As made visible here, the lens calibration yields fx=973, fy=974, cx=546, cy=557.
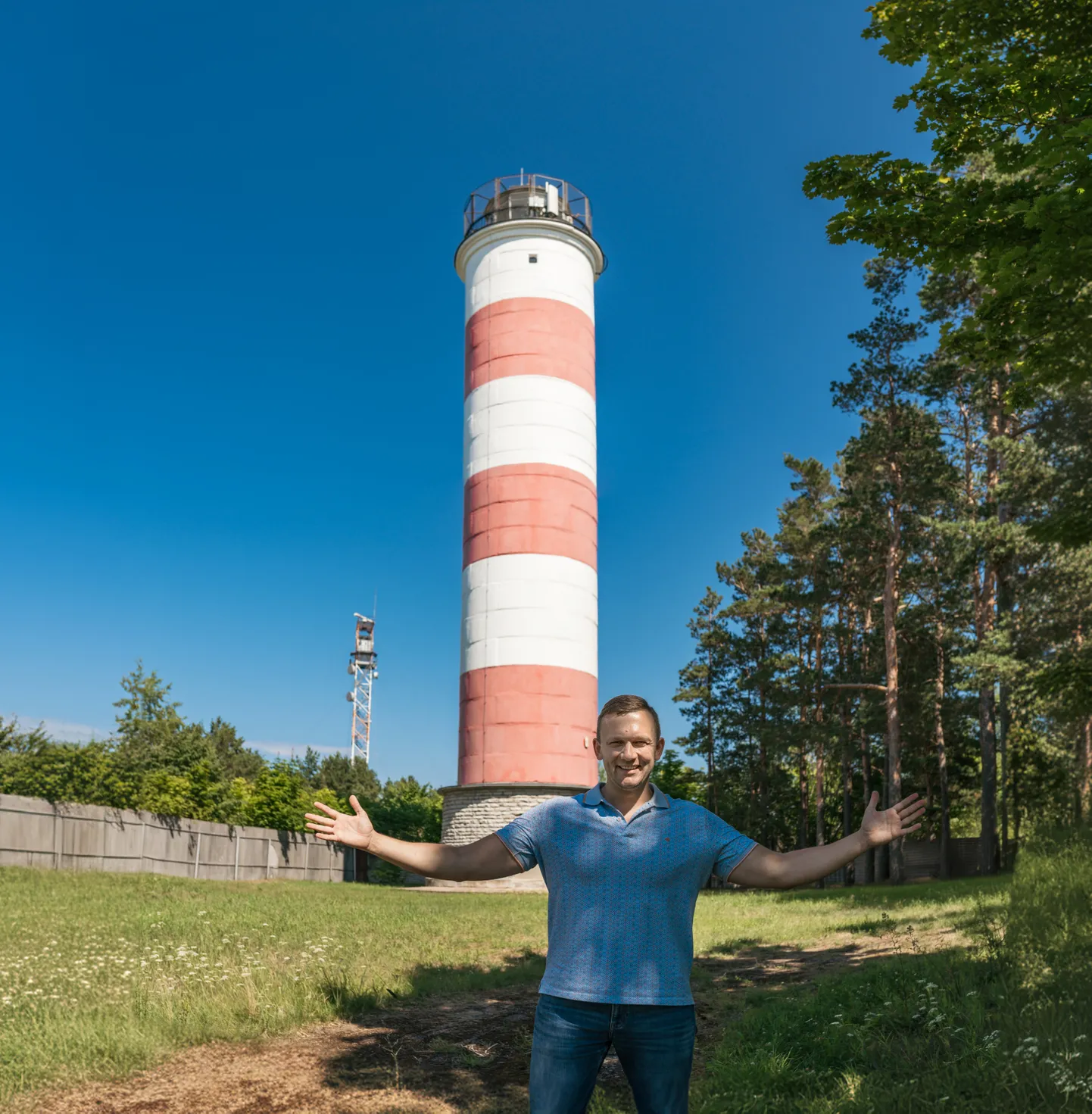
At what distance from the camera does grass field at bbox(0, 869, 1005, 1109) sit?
24.9 feet

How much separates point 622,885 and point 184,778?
3070cm

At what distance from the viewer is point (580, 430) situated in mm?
35156

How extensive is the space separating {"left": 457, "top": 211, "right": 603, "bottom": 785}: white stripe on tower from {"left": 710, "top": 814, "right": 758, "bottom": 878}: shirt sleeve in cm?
2870

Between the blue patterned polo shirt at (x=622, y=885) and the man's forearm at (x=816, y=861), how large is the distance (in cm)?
16

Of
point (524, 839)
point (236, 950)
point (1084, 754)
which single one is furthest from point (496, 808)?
point (524, 839)

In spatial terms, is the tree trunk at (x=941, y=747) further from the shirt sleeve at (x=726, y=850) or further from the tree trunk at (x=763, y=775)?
the shirt sleeve at (x=726, y=850)

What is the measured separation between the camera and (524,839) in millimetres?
3828

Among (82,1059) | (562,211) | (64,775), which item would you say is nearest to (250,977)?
(82,1059)

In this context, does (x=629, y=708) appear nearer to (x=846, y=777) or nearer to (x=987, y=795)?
(x=987, y=795)

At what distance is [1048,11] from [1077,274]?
8.22ft

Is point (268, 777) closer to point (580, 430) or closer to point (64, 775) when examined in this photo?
point (64, 775)

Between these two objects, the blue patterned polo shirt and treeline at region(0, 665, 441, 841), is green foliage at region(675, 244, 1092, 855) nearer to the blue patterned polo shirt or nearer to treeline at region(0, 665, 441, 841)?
the blue patterned polo shirt

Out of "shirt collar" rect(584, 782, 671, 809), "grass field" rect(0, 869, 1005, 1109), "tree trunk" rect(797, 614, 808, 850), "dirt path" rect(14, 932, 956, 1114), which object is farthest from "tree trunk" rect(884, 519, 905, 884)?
"shirt collar" rect(584, 782, 671, 809)

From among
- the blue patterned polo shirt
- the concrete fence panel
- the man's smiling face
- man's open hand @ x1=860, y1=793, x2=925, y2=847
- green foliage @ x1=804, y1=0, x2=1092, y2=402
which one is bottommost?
the concrete fence panel
